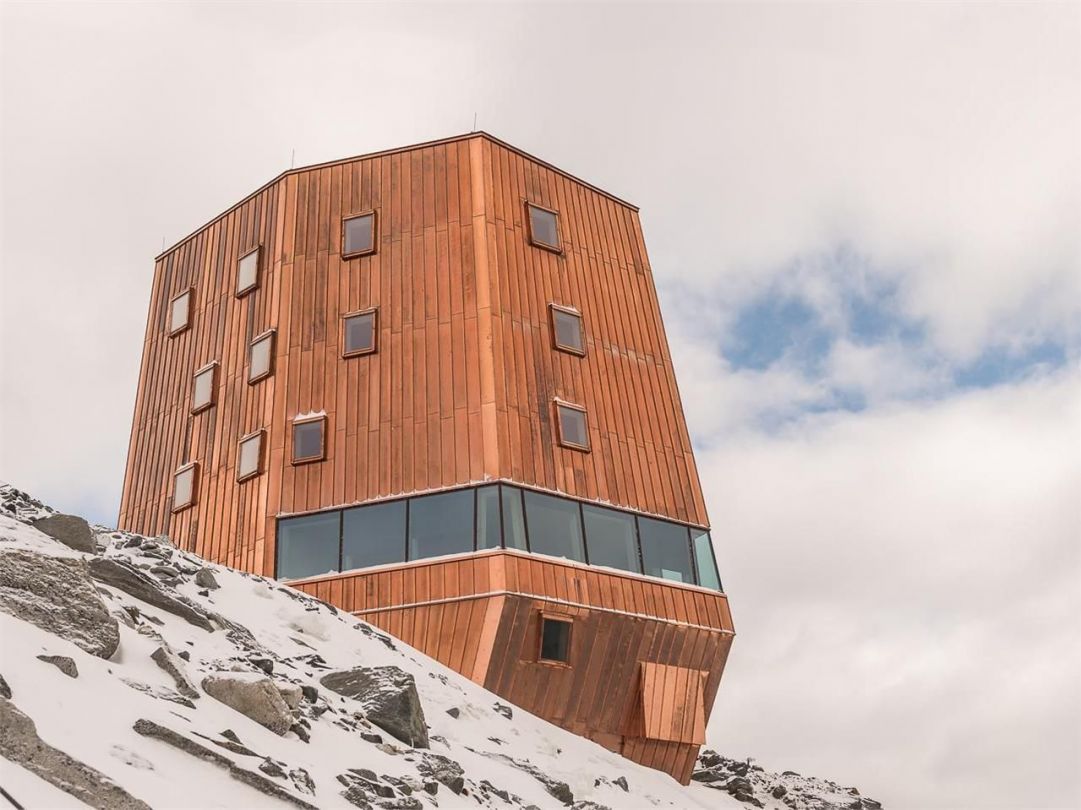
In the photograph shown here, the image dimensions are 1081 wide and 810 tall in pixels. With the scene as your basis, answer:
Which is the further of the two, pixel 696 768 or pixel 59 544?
pixel 696 768

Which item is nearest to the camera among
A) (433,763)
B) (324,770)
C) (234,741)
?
(234,741)

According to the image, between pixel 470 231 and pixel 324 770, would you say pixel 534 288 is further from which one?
pixel 324 770

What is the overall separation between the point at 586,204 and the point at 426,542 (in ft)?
39.1

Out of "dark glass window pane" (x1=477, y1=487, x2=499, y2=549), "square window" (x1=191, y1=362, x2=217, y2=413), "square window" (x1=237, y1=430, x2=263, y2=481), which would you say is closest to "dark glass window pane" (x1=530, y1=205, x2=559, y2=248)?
"dark glass window pane" (x1=477, y1=487, x2=499, y2=549)

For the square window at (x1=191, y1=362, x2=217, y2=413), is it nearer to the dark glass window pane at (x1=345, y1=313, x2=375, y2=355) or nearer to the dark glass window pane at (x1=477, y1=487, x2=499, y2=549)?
the dark glass window pane at (x1=345, y1=313, x2=375, y2=355)

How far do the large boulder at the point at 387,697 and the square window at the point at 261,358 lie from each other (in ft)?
50.0

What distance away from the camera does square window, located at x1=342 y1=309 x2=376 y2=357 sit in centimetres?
A: 3033

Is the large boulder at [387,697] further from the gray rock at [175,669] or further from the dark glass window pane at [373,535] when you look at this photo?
the dark glass window pane at [373,535]

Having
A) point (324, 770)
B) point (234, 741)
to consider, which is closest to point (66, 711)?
point (234, 741)

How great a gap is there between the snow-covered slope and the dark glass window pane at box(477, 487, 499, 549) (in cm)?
408

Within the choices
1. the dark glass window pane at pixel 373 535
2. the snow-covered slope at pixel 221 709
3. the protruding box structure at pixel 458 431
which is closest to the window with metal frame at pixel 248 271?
the protruding box structure at pixel 458 431

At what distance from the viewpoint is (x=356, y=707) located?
16.1 meters

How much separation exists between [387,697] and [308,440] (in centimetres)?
1422

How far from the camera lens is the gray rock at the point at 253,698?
13.4 m
